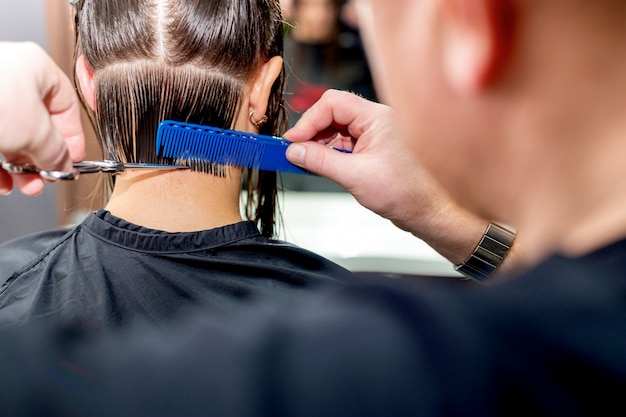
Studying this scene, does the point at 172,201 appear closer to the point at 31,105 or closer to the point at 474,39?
the point at 31,105

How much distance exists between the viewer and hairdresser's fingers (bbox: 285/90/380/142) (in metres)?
1.24

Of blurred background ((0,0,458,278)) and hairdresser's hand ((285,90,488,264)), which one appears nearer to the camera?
hairdresser's hand ((285,90,488,264))

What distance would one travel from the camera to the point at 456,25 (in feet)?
1.24

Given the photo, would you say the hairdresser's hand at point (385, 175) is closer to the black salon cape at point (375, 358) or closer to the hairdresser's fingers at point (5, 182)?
the hairdresser's fingers at point (5, 182)

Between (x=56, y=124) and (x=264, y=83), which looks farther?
(x=264, y=83)

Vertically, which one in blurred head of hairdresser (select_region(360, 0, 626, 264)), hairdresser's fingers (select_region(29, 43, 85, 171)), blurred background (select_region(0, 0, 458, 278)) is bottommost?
blurred background (select_region(0, 0, 458, 278))

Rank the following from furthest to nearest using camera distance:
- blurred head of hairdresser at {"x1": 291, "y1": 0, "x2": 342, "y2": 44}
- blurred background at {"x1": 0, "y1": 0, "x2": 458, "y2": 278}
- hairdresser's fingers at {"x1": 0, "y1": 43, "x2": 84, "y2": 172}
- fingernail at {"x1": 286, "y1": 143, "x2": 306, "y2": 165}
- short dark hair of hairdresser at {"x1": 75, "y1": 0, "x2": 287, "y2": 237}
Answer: blurred head of hairdresser at {"x1": 291, "y1": 0, "x2": 342, "y2": 44}
blurred background at {"x1": 0, "y1": 0, "x2": 458, "y2": 278}
fingernail at {"x1": 286, "y1": 143, "x2": 306, "y2": 165}
short dark hair of hairdresser at {"x1": 75, "y1": 0, "x2": 287, "y2": 237}
hairdresser's fingers at {"x1": 0, "y1": 43, "x2": 84, "y2": 172}

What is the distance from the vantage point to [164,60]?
110 cm

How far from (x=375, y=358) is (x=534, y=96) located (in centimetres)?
19

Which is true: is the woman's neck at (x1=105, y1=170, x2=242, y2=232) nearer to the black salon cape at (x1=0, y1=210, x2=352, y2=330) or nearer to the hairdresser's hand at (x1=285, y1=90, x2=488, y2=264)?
the black salon cape at (x1=0, y1=210, x2=352, y2=330)

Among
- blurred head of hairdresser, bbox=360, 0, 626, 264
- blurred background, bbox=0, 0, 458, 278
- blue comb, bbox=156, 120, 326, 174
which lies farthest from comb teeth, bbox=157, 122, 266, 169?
blurred background, bbox=0, 0, 458, 278

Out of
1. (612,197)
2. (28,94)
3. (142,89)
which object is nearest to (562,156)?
(612,197)

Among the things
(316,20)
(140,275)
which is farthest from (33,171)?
(316,20)

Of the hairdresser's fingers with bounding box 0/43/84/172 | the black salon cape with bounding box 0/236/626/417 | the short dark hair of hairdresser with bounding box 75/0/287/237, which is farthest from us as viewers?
the short dark hair of hairdresser with bounding box 75/0/287/237
